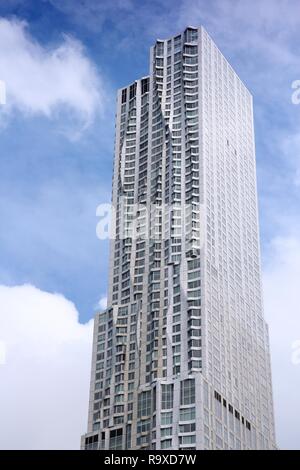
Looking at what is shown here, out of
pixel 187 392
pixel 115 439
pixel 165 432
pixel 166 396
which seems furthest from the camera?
pixel 115 439

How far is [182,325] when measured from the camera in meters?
172

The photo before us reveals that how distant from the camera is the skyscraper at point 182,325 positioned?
163m

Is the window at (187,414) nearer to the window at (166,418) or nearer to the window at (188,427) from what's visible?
the window at (188,427)

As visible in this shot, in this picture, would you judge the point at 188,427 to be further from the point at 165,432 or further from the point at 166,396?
the point at 166,396

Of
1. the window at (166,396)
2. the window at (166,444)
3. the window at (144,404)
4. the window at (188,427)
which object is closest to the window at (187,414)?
the window at (188,427)

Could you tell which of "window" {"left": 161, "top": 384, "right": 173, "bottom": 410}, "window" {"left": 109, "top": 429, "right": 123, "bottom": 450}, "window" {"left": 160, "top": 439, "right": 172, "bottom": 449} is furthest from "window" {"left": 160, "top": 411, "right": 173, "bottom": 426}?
"window" {"left": 109, "top": 429, "right": 123, "bottom": 450}

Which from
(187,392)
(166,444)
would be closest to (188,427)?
(166,444)
